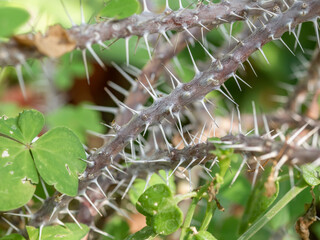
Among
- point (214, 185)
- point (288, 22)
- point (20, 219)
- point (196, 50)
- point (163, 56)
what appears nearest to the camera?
point (214, 185)

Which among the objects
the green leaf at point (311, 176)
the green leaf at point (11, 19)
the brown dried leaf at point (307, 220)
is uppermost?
the green leaf at point (11, 19)

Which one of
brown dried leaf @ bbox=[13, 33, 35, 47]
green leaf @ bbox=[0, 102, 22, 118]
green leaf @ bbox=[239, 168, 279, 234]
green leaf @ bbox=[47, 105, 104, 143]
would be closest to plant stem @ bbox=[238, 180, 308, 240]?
green leaf @ bbox=[239, 168, 279, 234]

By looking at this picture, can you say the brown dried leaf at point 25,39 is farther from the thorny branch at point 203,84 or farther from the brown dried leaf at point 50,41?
the thorny branch at point 203,84

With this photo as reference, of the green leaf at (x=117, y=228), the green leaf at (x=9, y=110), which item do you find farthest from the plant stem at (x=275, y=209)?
the green leaf at (x=9, y=110)

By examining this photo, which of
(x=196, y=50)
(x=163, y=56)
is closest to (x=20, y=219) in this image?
(x=163, y=56)

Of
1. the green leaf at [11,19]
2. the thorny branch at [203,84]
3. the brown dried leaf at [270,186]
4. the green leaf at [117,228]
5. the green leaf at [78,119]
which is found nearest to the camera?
the brown dried leaf at [270,186]

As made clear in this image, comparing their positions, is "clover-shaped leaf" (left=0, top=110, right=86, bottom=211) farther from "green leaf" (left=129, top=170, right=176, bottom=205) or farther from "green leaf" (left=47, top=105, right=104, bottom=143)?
"green leaf" (left=47, top=105, right=104, bottom=143)

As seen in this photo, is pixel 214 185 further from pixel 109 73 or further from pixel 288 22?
pixel 109 73

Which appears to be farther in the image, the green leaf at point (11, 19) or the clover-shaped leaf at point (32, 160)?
the green leaf at point (11, 19)
